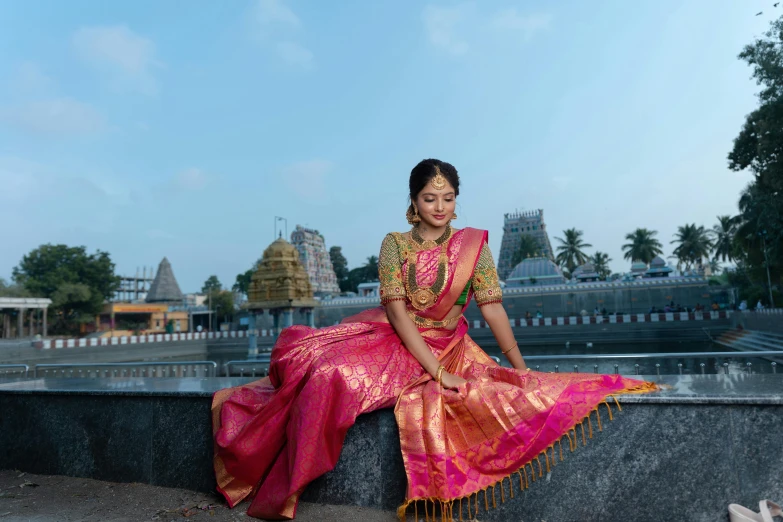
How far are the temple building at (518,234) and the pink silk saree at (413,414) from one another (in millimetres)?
53057

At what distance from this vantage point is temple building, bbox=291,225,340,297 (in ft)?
151

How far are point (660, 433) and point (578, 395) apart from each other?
341 millimetres

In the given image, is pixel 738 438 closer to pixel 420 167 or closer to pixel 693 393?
pixel 693 393

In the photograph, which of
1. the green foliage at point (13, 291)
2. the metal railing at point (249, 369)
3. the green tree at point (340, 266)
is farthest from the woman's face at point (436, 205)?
the green tree at point (340, 266)

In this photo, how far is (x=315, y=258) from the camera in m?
47.3

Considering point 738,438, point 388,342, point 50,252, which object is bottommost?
point 738,438

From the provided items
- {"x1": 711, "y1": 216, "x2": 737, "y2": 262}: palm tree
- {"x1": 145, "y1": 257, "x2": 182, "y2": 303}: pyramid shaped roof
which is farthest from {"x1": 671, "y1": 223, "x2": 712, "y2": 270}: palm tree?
{"x1": 145, "y1": 257, "x2": 182, "y2": 303}: pyramid shaped roof

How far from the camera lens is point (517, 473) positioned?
2182mm

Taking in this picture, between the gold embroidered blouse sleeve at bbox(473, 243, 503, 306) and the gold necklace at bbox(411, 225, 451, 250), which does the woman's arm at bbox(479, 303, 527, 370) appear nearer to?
the gold embroidered blouse sleeve at bbox(473, 243, 503, 306)

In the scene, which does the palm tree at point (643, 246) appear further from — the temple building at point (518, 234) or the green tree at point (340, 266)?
the green tree at point (340, 266)

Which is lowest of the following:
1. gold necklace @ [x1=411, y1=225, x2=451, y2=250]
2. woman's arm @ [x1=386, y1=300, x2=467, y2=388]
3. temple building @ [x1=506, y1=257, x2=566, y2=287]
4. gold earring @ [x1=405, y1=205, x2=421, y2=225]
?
woman's arm @ [x1=386, y1=300, x2=467, y2=388]

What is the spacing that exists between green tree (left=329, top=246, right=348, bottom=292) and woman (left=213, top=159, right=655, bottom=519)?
57.8 meters

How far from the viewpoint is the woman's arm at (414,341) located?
7.77ft

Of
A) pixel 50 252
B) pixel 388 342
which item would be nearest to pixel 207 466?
pixel 388 342
